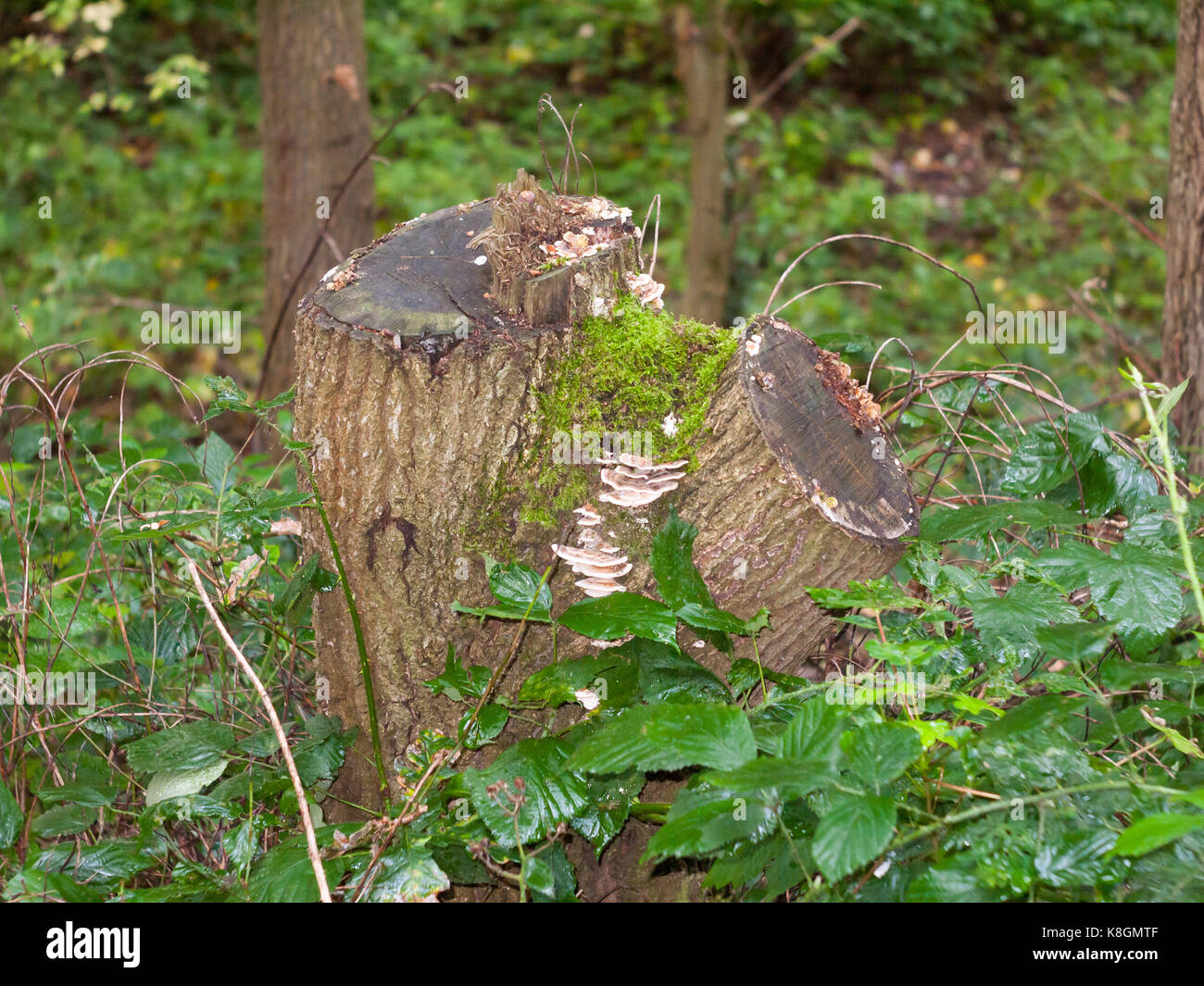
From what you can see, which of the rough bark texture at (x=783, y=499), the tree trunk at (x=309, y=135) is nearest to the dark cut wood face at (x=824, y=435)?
the rough bark texture at (x=783, y=499)

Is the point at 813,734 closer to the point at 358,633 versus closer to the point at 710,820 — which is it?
the point at 710,820

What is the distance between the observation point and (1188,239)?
313 centimetres

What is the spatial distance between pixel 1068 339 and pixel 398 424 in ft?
20.4

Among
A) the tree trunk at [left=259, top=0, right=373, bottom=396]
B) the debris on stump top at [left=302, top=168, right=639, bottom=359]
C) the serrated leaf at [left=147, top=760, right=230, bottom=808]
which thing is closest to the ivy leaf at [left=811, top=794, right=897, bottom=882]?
the debris on stump top at [left=302, top=168, right=639, bottom=359]

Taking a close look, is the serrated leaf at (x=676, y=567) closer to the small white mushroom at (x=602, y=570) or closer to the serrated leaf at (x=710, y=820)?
the small white mushroom at (x=602, y=570)

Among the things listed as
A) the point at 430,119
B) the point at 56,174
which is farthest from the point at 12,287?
the point at 430,119

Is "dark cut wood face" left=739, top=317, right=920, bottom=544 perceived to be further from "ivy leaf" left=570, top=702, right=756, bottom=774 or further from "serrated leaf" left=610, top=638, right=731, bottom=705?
"ivy leaf" left=570, top=702, right=756, bottom=774

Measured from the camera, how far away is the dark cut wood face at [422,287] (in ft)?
5.98

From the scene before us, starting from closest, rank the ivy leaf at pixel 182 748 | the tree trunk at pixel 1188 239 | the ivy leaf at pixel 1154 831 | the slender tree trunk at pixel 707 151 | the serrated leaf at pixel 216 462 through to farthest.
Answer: the ivy leaf at pixel 1154 831, the ivy leaf at pixel 182 748, the serrated leaf at pixel 216 462, the tree trunk at pixel 1188 239, the slender tree trunk at pixel 707 151

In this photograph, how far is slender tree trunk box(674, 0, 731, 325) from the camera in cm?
498

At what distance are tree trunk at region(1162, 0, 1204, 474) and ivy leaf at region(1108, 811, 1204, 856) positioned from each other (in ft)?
7.14

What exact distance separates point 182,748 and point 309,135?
10.5 ft

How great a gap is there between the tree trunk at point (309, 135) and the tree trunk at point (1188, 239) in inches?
123
